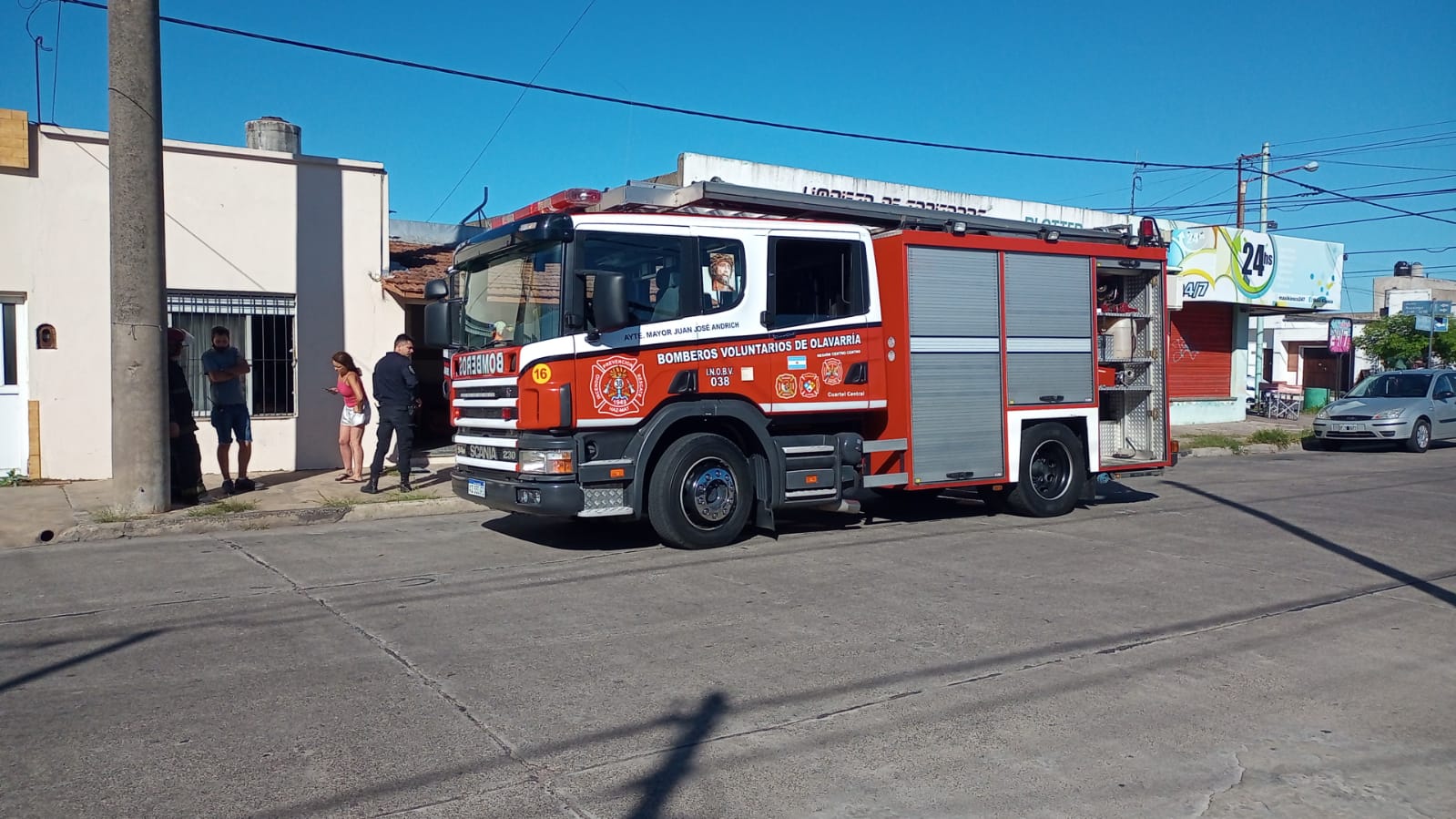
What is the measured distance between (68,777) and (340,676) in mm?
1470

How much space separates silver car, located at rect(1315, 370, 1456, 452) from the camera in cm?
2059

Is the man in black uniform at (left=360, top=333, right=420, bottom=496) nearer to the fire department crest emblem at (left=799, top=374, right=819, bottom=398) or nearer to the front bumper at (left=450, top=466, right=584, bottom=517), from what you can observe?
the front bumper at (left=450, top=466, right=584, bottom=517)

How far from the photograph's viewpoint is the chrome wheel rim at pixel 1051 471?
11.4m

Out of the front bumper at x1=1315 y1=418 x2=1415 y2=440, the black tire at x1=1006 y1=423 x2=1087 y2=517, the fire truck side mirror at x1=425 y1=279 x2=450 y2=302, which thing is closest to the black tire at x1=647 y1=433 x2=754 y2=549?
the fire truck side mirror at x1=425 y1=279 x2=450 y2=302

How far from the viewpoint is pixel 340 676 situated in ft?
18.6

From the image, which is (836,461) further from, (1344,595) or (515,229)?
(1344,595)

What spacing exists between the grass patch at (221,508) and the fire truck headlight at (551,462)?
12.8ft

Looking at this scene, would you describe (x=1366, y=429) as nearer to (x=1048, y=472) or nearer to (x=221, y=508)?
(x=1048, y=472)

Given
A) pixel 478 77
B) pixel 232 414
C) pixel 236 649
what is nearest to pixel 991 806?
pixel 236 649

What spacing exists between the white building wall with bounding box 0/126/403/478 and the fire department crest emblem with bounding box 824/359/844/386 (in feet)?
22.7

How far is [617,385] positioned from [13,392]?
8.36 m

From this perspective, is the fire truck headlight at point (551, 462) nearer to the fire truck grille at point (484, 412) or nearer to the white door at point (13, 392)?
the fire truck grille at point (484, 412)

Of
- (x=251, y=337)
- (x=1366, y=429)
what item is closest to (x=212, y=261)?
(x=251, y=337)

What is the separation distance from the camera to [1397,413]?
2058 cm
